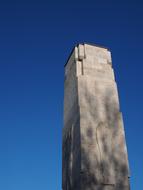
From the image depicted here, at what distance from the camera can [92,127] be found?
10703 millimetres

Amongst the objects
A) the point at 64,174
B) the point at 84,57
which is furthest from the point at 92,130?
the point at 84,57

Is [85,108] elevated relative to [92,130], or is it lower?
Answer: elevated

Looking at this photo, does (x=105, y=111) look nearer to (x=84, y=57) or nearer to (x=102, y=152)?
(x=102, y=152)

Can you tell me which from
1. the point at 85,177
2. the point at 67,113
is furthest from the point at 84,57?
the point at 85,177

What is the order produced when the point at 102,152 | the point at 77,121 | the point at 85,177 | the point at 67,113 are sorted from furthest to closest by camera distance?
the point at 67,113, the point at 77,121, the point at 102,152, the point at 85,177

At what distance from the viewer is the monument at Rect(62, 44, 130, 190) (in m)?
9.87

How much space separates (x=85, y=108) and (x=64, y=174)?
272cm

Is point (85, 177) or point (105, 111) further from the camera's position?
point (105, 111)

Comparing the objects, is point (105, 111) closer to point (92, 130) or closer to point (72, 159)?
point (92, 130)

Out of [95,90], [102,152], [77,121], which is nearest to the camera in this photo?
[102,152]

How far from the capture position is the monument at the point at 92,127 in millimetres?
9867

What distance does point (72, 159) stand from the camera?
1076 centimetres

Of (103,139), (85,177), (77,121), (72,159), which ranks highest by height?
(77,121)

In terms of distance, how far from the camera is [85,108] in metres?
11.1
